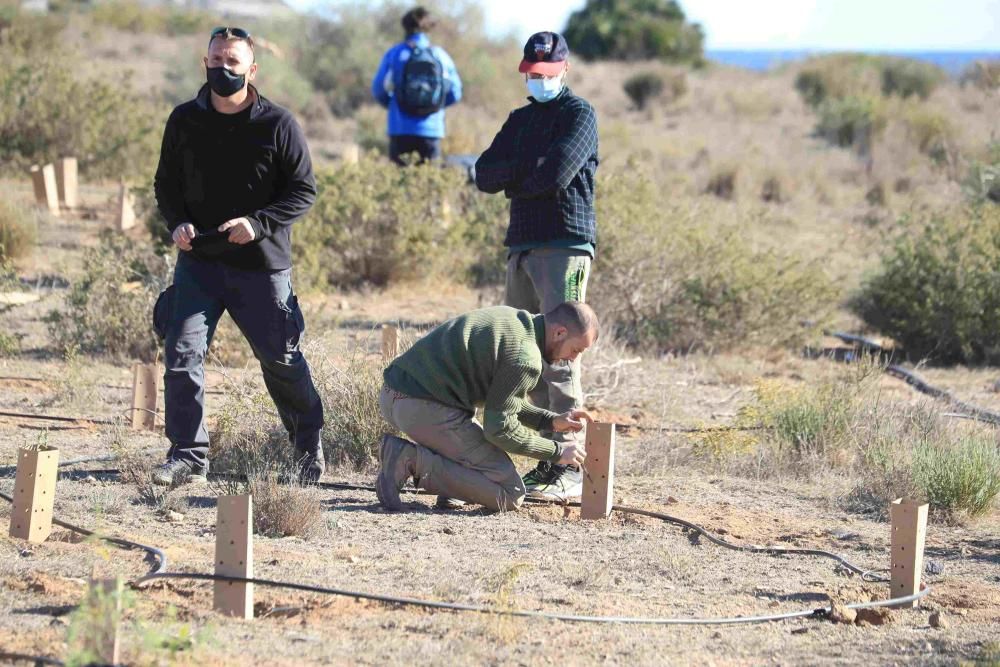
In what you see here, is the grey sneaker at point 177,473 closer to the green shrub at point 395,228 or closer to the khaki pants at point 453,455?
the khaki pants at point 453,455

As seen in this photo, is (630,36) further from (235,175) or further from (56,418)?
(235,175)

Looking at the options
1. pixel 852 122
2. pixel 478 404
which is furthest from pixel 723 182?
pixel 478 404

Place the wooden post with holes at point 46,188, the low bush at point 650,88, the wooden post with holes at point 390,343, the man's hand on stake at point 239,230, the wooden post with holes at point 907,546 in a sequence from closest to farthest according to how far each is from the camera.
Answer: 1. the wooden post with holes at point 907,546
2. the man's hand on stake at point 239,230
3. the wooden post with holes at point 390,343
4. the wooden post with holes at point 46,188
5. the low bush at point 650,88

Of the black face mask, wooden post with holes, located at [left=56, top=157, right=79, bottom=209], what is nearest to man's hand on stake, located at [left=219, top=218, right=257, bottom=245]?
the black face mask

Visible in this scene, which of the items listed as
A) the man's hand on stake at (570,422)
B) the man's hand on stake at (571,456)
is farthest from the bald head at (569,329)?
the man's hand on stake at (571,456)

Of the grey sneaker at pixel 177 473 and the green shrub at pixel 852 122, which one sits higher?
the green shrub at pixel 852 122

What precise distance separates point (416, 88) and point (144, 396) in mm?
4681

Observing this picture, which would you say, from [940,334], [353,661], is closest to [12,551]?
[353,661]

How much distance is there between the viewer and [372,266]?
40.2ft

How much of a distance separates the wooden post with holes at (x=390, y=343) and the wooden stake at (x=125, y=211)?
231 inches

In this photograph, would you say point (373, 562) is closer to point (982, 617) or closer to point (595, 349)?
point (982, 617)

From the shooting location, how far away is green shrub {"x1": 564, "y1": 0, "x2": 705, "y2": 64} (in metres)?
51.1

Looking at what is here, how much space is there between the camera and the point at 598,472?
621cm

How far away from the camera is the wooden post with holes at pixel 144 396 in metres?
7.47
